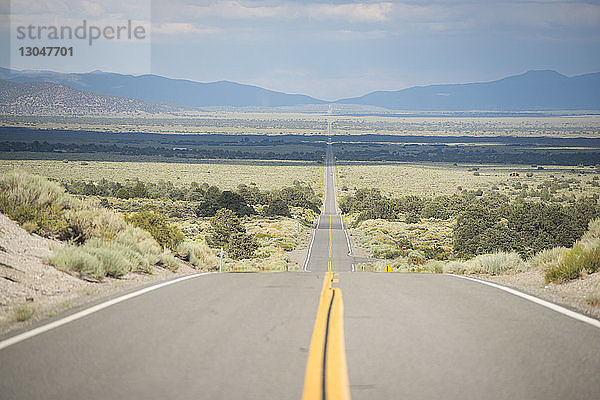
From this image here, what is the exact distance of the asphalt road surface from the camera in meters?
4.99

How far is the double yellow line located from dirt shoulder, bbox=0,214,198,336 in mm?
3261

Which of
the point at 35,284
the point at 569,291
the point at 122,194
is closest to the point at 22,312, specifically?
the point at 35,284

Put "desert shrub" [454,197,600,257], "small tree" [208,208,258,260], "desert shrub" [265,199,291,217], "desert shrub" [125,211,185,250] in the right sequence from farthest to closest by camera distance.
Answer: "desert shrub" [265,199,291,217] < "desert shrub" [454,197,600,257] < "small tree" [208,208,258,260] < "desert shrub" [125,211,185,250]

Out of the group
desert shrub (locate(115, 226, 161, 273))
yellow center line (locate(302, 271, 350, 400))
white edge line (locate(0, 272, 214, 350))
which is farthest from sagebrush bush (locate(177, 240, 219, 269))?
yellow center line (locate(302, 271, 350, 400))

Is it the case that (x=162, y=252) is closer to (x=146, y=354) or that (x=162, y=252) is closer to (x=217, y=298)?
(x=217, y=298)

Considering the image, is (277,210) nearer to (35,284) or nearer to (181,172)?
(181,172)

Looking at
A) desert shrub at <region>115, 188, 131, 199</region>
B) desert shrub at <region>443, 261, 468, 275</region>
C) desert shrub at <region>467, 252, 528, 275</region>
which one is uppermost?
desert shrub at <region>467, 252, 528, 275</region>

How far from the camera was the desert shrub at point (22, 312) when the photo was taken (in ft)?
24.6

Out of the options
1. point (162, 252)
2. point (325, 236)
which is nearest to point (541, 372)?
point (162, 252)

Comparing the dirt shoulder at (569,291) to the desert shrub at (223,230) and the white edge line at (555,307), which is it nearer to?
the white edge line at (555,307)

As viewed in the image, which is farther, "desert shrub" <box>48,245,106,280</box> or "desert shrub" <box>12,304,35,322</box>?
"desert shrub" <box>48,245,106,280</box>

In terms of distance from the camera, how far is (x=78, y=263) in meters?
11.3

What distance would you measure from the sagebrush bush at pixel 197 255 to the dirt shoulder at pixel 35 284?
5.02 m

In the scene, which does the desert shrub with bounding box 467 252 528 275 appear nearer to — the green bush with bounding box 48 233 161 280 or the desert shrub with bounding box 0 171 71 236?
the green bush with bounding box 48 233 161 280
